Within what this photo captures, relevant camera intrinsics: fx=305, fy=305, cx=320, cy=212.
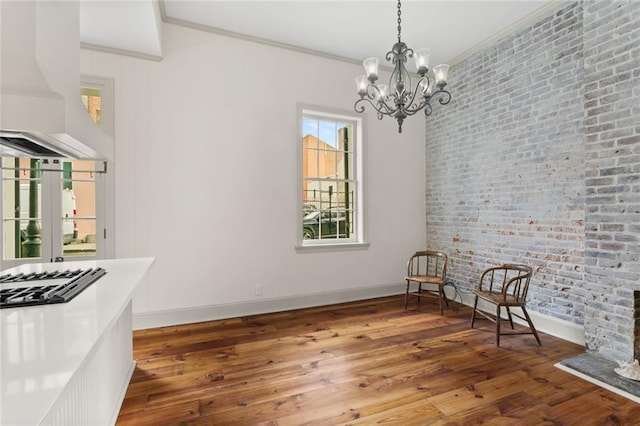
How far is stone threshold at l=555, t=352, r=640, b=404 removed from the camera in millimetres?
2129

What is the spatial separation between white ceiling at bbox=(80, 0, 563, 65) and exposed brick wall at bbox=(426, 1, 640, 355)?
0.40m

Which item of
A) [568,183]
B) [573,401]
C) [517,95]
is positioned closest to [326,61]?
[517,95]

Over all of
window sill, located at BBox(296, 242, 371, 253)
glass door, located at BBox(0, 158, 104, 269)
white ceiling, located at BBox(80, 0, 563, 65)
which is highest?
white ceiling, located at BBox(80, 0, 563, 65)

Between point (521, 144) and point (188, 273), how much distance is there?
157 inches

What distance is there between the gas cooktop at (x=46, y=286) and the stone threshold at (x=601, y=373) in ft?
11.1

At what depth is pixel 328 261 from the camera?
4.08 metres

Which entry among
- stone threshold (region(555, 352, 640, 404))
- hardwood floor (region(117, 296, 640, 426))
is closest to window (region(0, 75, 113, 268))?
hardwood floor (region(117, 296, 640, 426))

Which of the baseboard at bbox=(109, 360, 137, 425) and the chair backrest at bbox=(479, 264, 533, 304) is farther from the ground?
the chair backrest at bbox=(479, 264, 533, 304)

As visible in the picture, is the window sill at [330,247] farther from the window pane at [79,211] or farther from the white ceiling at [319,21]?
the white ceiling at [319,21]

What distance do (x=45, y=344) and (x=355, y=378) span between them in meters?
2.04

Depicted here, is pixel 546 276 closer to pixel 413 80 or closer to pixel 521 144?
pixel 521 144

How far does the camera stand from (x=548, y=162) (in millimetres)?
3125

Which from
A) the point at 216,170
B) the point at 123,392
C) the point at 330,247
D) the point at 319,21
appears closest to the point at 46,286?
the point at 123,392

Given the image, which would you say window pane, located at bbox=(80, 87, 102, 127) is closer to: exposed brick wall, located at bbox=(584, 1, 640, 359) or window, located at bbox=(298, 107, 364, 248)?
window, located at bbox=(298, 107, 364, 248)
